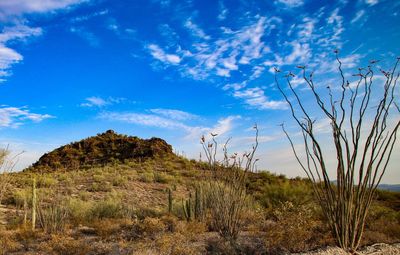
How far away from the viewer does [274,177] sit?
22500mm

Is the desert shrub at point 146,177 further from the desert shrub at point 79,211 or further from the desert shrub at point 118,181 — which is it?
the desert shrub at point 79,211

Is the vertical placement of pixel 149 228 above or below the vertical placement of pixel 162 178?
below

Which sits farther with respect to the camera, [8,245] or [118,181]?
[118,181]

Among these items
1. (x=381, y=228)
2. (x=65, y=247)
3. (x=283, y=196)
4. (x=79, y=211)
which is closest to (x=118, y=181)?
(x=79, y=211)

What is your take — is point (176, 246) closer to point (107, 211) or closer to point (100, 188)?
point (107, 211)

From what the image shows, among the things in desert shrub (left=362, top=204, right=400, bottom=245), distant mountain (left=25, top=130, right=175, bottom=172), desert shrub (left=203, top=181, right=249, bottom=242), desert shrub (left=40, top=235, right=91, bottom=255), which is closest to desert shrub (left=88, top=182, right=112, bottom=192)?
distant mountain (left=25, top=130, right=175, bottom=172)

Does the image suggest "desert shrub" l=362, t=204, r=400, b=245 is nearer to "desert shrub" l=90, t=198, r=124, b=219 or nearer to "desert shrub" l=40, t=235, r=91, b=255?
"desert shrub" l=40, t=235, r=91, b=255

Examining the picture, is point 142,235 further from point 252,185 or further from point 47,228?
point 252,185

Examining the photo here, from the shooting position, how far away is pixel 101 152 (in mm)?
29906

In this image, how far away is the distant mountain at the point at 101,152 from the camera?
27938 millimetres

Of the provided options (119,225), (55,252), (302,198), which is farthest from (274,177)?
(55,252)

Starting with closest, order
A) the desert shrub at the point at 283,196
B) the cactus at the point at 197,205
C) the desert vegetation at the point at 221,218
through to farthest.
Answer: the desert vegetation at the point at 221,218, the cactus at the point at 197,205, the desert shrub at the point at 283,196

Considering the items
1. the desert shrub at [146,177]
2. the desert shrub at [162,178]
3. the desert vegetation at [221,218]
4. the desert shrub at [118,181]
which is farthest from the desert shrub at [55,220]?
the desert shrub at [162,178]

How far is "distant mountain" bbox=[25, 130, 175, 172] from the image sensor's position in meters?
27.9
